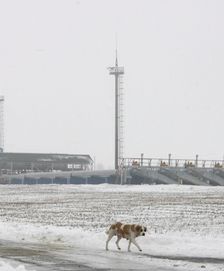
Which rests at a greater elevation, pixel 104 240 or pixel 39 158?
pixel 39 158

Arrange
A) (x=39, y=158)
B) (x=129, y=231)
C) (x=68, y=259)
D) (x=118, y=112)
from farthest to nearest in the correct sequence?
(x=39, y=158) → (x=118, y=112) → (x=129, y=231) → (x=68, y=259)

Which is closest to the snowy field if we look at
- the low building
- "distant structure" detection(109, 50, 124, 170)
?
"distant structure" detection(109, 50, 124, 170)

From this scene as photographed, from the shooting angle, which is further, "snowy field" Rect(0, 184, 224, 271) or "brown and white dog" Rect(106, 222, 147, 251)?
"brown and white dog" Rect(106, 222, 147, 251)

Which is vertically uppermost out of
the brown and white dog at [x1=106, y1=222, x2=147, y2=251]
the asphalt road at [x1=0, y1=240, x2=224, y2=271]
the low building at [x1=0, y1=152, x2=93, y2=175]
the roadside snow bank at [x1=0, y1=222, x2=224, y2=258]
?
the low building at [x1=0, y1=152, x2=93, y2=175]

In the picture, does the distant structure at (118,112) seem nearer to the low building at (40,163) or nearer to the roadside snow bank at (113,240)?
the low building at (40,163)

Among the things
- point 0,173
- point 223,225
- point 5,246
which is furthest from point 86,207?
point 0,173

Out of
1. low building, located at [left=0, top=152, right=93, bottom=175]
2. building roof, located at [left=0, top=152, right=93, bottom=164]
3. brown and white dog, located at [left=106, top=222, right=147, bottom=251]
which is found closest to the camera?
brown and white dog, located at [left=106, top=222, right=147, bottom=251]

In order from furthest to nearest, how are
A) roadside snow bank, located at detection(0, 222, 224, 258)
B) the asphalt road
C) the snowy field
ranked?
roadside snow bank, located at detection(0, 222, 224, 258) → the snowy field → the asphalt road

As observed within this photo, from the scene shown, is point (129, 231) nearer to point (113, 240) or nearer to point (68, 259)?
point (68, 259)

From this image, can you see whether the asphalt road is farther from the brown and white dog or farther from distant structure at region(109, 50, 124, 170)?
distant structure at region(109, 50, 124, 170)

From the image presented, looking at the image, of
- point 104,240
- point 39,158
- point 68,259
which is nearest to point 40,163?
point 39,158

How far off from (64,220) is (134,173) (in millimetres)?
44500

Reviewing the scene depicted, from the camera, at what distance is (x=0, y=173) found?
9550cm

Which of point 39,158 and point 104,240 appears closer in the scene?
point 104,240
